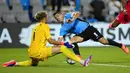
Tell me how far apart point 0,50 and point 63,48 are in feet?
28.0

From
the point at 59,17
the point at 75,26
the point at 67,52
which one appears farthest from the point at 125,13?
the point at 67,52

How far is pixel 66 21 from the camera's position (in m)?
14.2

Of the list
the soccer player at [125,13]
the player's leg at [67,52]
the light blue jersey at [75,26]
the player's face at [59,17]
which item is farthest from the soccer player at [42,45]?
the soccer player at [125,13]

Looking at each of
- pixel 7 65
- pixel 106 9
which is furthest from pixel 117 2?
pixel 7 65

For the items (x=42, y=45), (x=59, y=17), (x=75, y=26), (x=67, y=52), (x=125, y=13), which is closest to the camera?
(x=67, y=52)

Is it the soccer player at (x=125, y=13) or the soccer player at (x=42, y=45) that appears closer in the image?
the soccer player at (x=42, y=45)

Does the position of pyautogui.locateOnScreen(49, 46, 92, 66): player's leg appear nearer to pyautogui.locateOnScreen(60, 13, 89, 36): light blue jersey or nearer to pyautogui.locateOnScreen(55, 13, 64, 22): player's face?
pyautogui.locateOnScreen(55, 13, 64, 22): player's face

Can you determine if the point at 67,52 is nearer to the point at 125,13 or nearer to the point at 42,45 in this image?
the point at 42,45

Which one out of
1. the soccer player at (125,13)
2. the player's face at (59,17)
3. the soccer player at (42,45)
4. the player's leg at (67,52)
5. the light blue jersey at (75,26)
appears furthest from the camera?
the soccer player at (125,13)

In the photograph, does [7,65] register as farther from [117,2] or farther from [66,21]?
[117,2]

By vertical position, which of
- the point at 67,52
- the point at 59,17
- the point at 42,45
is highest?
the point at 59,17

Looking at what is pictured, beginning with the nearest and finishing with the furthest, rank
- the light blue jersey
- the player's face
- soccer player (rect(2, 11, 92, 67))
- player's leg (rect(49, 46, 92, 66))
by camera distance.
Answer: player's leg (rect(49, 46, 92, 66)) → soccer player (rect(2, 11, 92, 67)) → the player's face → the light blue jersey

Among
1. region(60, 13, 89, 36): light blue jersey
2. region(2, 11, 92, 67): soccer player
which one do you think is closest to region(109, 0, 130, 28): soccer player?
region(60, 13, 89, 36): light blue jersey

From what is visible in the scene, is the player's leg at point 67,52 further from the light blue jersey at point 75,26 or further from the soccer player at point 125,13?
the soccer player at point 125,13
